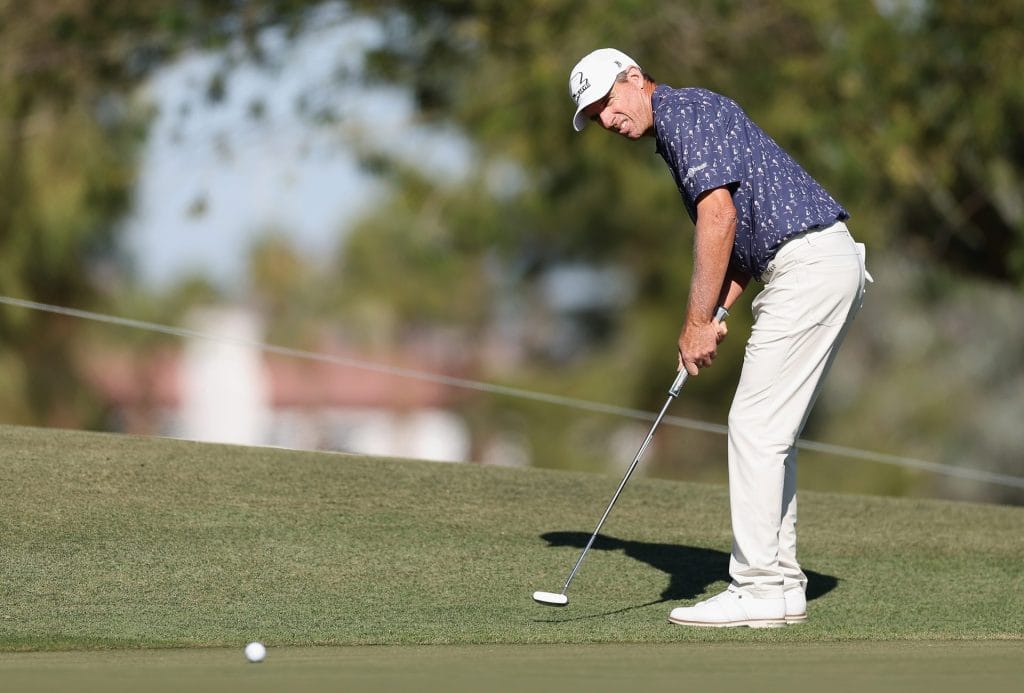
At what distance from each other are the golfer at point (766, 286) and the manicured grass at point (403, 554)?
268 mm

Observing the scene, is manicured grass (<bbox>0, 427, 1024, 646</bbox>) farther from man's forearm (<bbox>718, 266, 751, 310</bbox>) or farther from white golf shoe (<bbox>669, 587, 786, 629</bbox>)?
man's forearm (<bbox>718, 266, 751, 310</bbox>)

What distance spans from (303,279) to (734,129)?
147 feet

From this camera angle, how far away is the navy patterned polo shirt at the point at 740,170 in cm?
582

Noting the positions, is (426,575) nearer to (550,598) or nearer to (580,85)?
(550,598)

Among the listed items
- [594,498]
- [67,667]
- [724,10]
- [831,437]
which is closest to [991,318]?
[831,437]

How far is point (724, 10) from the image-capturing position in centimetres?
1731

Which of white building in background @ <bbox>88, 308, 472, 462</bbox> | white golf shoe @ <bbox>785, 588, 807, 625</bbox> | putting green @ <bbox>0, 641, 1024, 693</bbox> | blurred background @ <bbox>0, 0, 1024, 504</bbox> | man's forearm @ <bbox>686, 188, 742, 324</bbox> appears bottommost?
putting green @ <bbox>0, 641, 1024, 693</bbox>

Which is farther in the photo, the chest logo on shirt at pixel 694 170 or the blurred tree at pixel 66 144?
the blurred tree at pixel 66 144

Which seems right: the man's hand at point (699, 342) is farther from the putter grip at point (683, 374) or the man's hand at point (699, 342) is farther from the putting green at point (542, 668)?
the putting green at point (542, 668)

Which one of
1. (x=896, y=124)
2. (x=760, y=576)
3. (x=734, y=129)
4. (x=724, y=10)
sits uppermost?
(x=724, y=10)

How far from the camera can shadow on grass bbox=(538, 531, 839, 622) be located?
6.76 m

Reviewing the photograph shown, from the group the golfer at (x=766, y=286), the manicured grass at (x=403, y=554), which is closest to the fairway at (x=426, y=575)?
the manicured grass at (x=403, y=554)

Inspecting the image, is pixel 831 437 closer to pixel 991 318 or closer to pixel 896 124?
pixel 991 318

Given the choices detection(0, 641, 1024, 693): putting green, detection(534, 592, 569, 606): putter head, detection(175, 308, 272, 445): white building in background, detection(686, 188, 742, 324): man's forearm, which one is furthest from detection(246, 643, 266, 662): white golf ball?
detection(175, 308, 272, 445): white building in background
